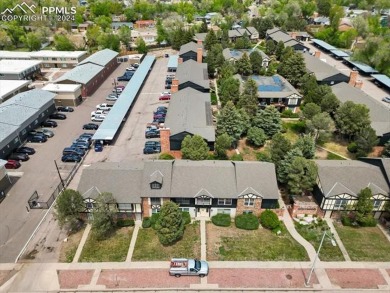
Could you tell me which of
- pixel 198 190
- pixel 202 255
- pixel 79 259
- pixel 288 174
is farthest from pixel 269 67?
pixel 79 259

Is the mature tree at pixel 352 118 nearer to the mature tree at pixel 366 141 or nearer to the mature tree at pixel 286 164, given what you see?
the mature tree at pixel 366 141

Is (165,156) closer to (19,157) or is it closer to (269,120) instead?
(269,120)

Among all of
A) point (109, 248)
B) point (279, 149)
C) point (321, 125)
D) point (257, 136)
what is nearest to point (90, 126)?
point (109, 248)

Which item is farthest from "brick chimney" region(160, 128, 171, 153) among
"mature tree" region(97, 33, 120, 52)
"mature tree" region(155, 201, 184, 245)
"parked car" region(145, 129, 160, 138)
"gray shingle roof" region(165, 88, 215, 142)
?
"mature tree" region(97, 33, 120, 52)

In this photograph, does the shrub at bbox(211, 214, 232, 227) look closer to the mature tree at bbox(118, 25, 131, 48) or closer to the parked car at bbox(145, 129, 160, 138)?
the parked car at bbox(145, 129, 160, 138)

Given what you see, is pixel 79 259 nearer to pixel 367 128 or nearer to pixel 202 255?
pixel 202 255

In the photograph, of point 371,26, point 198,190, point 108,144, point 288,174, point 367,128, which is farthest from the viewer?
point 371,26

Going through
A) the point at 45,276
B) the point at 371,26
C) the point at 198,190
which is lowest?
the point at 45,276
